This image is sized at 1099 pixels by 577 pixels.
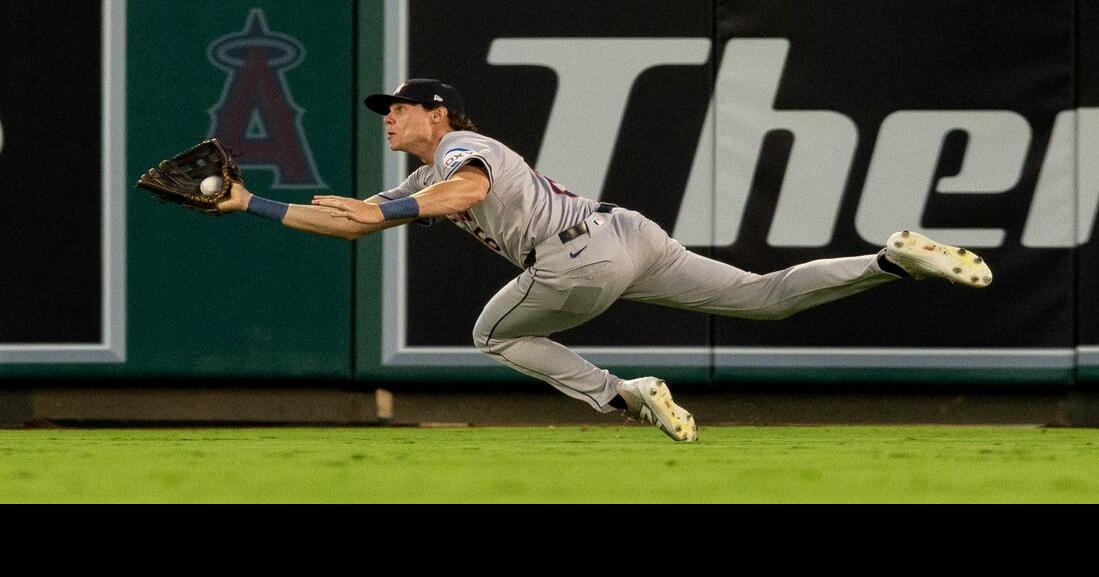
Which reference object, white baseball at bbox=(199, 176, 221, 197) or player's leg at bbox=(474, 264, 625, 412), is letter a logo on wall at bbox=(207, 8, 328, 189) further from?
white baseball at bbox=(199, 176, 221, 197)

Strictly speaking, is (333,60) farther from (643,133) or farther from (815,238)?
(815,238)

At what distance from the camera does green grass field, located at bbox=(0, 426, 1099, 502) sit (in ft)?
16.0

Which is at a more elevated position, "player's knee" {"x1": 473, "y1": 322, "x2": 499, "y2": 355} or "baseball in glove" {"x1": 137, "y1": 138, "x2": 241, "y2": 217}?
"baseball in glove" {"x1": 137, "y1": 138, "x2": 241, "y2": 217}

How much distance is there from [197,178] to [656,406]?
199cm

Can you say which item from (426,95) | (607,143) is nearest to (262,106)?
(607,143)

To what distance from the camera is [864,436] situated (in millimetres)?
7926

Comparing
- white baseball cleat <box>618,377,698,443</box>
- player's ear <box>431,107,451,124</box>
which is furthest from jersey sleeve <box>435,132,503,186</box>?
white baseball cleat <box>618,377,698,443</box>

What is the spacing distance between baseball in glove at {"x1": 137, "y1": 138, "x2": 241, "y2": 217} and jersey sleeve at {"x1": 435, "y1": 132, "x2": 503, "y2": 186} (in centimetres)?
78

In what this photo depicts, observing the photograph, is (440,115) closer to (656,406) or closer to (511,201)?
(511,201)

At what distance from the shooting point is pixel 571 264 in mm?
6441

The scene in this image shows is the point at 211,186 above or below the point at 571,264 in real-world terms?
above

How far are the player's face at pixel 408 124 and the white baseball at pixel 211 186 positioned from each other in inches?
30.0

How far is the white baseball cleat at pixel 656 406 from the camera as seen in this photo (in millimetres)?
6566

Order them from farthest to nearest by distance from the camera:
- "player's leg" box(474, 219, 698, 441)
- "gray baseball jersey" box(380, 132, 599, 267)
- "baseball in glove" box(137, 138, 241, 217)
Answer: "player's leg" box(474, 219, 698, 441), "gray baseball jersey" box(380, 132, 599, 267), "baseball in glove" box(137, 138, 241, 217)
